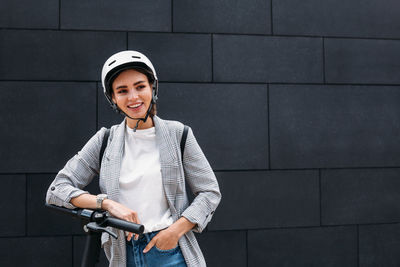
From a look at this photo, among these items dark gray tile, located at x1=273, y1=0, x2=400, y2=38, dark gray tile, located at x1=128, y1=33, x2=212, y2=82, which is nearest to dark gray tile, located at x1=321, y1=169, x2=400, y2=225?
dark gray tile, located at x1=273, y1=0, x2=400, y2=38

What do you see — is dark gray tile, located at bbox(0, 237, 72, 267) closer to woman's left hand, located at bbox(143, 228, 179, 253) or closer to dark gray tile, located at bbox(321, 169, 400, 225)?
woman's left hand, located at bbox(143, 228, 179, 253)

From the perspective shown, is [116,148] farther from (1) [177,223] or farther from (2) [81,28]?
(2) [81,28]

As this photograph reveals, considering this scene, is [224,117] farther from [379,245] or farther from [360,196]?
[379,245]

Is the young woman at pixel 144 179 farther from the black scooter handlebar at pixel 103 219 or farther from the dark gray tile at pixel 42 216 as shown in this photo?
the dark gray tile at pixel 42 216

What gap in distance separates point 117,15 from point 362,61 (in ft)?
9.61

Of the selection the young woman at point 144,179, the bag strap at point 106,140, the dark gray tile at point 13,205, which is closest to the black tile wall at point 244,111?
the dark gray tile at point 13,205

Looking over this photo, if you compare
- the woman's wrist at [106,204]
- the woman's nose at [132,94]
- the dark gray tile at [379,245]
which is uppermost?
the woman's nose at [132,94]

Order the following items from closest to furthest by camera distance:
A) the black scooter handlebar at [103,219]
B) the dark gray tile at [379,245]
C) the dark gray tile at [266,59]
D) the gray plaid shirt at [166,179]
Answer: the black scooter handlebar at [103,219] < the gray plaid shirt at [166,179] < the dark gray tile at [266,59] < the dark gray tile at [379,245]

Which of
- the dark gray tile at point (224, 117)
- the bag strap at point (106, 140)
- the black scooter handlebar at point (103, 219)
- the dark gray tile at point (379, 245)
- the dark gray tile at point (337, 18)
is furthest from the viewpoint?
the dark gray tile at point (379, 245)

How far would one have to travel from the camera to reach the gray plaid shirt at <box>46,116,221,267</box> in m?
2.37

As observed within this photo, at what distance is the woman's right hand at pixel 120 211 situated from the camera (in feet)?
6.97

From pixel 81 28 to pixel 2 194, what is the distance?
1959 millimetres

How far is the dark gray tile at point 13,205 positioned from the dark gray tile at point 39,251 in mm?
118

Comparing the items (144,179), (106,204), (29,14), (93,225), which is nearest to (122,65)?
(144,179)
